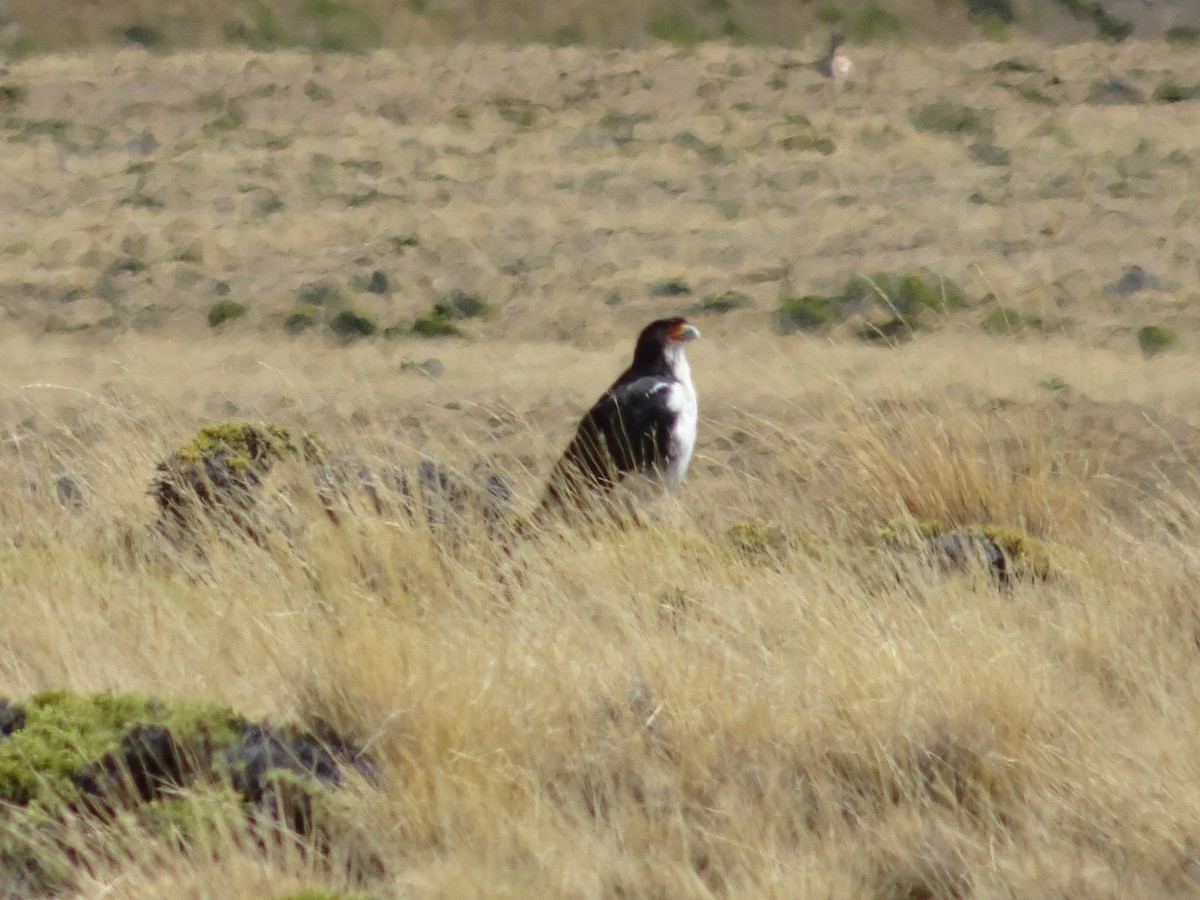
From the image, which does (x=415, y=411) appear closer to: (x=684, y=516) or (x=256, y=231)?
(x=684, y=516)

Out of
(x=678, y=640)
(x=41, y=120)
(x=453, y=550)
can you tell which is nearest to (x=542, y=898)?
(x=678, y=640)

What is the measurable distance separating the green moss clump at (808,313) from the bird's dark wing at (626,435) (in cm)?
997

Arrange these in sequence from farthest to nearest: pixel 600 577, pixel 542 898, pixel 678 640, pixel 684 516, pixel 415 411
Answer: pixel 415 411 < pixel 684 516 < pixel 600 577 < pixel 678 640 < pixel 542 898

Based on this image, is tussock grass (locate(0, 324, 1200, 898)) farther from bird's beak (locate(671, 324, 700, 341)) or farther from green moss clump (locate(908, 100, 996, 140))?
green moss clump (locate(908, 100, 996, 140))

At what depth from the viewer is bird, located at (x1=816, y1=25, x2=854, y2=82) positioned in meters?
37.9

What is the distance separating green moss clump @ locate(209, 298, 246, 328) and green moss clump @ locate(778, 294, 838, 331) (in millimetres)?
5637

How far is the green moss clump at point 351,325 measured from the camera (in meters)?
18.4

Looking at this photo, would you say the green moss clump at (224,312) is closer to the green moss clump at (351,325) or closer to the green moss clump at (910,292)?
the green moss clump at (351,325)

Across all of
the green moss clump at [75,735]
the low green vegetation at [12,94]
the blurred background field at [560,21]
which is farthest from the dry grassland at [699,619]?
the blurred background field at [560,21]

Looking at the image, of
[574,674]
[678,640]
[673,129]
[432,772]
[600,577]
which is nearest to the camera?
[432,772]

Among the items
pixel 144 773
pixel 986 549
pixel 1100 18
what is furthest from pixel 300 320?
pixel 1100 18

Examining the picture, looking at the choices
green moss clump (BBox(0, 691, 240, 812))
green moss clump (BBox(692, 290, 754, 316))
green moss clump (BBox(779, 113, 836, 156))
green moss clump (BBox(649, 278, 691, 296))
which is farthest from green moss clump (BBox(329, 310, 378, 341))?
green moss clump (BBox(0, 691, 240, 812))

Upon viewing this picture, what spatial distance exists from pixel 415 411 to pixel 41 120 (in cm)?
2440

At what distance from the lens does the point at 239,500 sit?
7.16m
